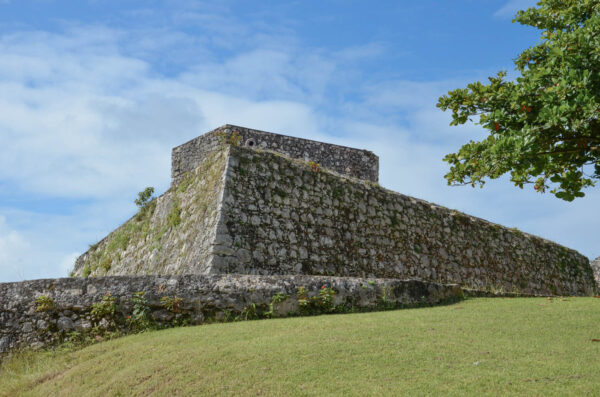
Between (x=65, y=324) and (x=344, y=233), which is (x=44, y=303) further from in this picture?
(x=344, y=233)

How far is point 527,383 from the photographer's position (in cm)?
546

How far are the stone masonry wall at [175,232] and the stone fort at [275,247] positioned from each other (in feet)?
0.17

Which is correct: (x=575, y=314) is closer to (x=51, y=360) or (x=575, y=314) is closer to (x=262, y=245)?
(x=262, y=245)

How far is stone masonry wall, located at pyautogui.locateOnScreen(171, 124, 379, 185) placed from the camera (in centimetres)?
1655

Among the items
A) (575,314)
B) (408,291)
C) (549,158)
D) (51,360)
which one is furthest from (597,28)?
(51,360)

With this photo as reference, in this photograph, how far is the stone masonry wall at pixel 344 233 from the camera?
41.5 feet

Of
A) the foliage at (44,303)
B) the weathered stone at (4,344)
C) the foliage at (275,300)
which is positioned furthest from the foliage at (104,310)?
the foliage at (275,300)

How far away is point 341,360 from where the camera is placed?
6.23 m

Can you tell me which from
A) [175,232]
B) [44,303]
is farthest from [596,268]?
[44,303]

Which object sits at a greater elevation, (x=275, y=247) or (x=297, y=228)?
(x=297, y=228)

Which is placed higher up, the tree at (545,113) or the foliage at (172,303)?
the tree at (545,113)

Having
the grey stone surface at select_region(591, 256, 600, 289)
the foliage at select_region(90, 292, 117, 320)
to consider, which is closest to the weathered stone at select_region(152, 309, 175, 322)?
the foliage at select_region(90, 292, 117, 320)

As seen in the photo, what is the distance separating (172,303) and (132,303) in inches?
26.1

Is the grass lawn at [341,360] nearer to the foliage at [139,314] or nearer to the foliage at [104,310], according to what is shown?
the foliage at [139,314]
